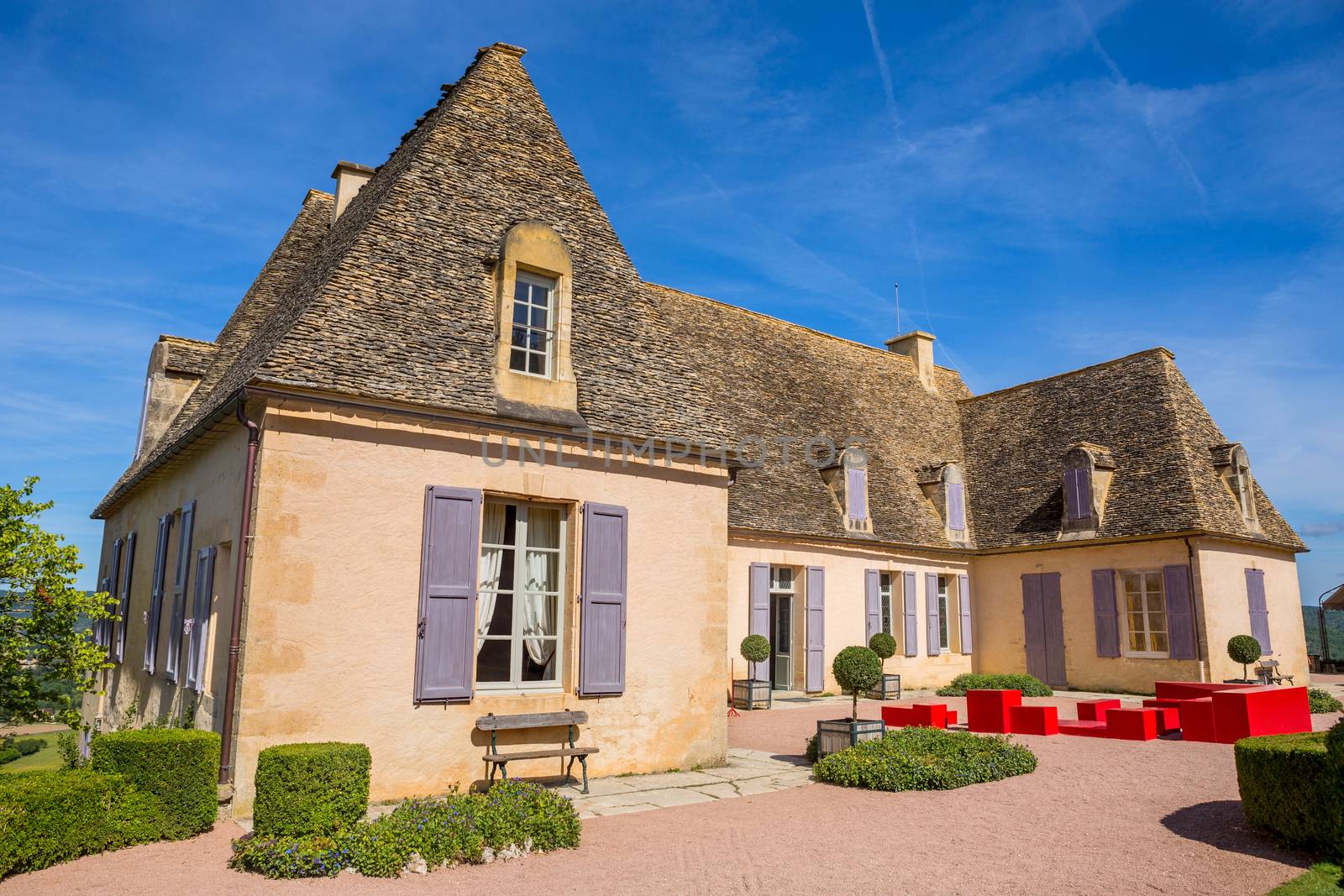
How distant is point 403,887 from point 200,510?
5717 mm

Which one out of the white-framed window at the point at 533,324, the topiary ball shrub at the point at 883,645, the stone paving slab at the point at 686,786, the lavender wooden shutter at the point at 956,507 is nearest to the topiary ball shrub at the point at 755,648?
the topiary ball shrub at the point at 883,645

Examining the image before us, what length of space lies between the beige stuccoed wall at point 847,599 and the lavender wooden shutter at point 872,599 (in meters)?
0.08

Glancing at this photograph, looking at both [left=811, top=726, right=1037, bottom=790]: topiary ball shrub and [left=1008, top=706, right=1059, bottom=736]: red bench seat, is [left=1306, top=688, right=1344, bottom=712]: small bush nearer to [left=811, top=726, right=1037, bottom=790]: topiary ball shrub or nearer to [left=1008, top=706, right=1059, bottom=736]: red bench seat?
[left=1008, top=706, right=1059, bottom=736]: red bench seat

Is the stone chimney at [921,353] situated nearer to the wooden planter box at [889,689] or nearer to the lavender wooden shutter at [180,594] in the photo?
the wooden planter box at [889,689]

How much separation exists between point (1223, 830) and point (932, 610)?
13.3 meters

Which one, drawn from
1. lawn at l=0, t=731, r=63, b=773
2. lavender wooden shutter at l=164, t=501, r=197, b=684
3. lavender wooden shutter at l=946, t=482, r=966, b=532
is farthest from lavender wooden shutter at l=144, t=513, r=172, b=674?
lawn at l=0, t=731, r=63, b=773

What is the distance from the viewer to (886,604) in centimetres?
1994

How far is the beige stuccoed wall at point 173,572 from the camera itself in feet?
27.8

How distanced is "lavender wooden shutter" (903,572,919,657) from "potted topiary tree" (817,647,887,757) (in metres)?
8.57

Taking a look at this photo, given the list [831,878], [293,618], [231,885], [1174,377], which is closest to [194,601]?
[293,618]

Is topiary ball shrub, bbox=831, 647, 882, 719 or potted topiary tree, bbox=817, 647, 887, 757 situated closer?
potted topiary tree, bbox=817, 647, 887, 757

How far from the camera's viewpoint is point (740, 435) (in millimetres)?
18359

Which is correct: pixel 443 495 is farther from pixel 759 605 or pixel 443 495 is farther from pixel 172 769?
pixel 759 605

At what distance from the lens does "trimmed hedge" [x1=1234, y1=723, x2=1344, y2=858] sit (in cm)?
599
